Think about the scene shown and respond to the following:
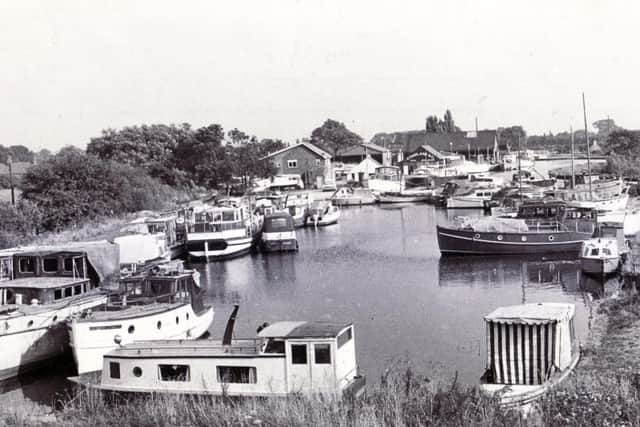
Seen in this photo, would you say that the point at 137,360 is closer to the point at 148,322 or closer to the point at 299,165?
the point at 148,322

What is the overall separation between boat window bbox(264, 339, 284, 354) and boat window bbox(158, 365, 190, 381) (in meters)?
2.13

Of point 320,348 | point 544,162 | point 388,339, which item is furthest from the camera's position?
point 544,162

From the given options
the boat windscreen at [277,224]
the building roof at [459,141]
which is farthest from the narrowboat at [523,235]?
the building roof at [459,141]

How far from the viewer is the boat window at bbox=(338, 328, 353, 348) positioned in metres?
16.9

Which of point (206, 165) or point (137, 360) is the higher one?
point (206, 165)

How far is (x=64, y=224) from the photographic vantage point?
5262 centimetres

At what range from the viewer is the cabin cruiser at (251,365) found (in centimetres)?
1667

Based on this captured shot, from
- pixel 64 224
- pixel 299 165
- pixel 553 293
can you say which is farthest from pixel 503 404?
pixel 299 165

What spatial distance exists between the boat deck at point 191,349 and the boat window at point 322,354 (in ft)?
2.56

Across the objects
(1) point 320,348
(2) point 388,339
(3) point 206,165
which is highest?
(3) point 206,165

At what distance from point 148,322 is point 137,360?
185 inches

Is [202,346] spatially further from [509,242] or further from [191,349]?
[509,242]

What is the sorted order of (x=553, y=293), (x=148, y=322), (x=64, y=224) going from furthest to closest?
(x=64, y=224)
(x=553, y=293)
(x=148, y=322)

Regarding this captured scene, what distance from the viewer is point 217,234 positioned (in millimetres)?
43750
